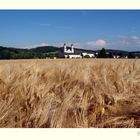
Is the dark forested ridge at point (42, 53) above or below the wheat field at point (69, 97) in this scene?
above

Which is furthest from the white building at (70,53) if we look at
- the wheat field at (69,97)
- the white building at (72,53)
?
the wheat field at (69,97)

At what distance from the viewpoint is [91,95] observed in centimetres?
129

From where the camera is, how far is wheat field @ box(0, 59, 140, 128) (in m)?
1.14

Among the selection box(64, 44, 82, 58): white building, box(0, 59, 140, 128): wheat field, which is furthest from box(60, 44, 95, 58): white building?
box(0, 59, 140, 128): wheat field

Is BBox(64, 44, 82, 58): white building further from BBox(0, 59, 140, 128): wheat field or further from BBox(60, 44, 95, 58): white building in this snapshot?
BBox(0, 59, 140, 128): wheat field

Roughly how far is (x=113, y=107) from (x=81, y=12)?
666mm

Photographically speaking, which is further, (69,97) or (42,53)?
(42,53)

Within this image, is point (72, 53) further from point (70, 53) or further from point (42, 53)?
point (42, 53)

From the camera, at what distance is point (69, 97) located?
1199 millimetres

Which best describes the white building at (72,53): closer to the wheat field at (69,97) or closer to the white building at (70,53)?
the white building at (70,53)

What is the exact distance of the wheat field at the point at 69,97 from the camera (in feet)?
3.76

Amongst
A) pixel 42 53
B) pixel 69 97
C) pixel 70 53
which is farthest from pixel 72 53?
pixel 69 97
